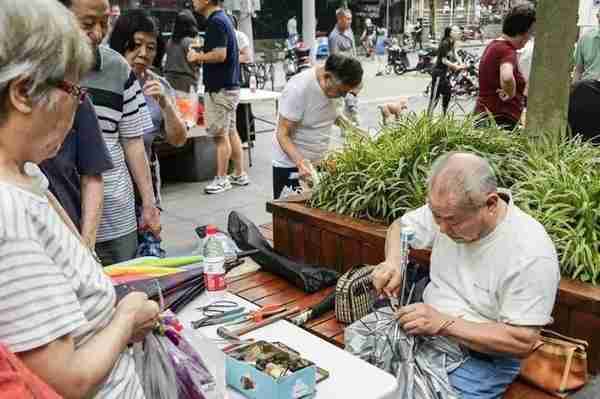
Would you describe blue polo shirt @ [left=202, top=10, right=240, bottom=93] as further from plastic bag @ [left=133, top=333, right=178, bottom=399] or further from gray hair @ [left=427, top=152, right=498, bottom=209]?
plastic bag @ [left=133, top=333, right=178, bottom=399]

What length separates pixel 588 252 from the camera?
2352 millimetres

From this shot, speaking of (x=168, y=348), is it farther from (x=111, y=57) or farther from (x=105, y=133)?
(x=111, y=57)

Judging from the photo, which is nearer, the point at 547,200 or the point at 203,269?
the point at 203,269

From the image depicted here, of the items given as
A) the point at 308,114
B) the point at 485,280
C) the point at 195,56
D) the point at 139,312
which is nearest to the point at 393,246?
the point at 485,280

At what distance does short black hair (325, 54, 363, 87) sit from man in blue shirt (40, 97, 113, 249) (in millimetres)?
1690

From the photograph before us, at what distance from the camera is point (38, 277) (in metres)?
0.94

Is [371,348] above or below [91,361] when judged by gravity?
below

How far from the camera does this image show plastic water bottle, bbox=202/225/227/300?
7.16 feet

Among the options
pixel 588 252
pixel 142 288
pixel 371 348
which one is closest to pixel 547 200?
pixel 588 252

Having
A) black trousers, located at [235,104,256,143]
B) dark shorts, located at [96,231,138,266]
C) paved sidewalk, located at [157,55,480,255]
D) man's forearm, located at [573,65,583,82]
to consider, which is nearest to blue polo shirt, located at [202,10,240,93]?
paved sidewalk, located at [157,55,480,255]

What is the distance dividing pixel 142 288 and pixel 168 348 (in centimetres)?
60

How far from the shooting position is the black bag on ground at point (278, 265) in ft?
9.05

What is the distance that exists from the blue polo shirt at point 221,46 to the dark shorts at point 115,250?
10.9 ft

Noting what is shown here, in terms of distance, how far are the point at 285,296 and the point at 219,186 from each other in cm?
340
